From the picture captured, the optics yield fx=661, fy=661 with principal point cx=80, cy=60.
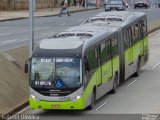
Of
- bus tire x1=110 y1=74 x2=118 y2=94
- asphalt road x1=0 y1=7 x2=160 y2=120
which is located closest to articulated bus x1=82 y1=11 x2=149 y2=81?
asphalt road x1=0 y1=7 x2=160 y2=120

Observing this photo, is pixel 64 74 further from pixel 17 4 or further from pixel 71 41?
pixel 17 4

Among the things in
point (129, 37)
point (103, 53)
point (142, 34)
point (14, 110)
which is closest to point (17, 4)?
point (142, 34)

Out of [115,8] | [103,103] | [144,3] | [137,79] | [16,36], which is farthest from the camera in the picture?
[144,3]

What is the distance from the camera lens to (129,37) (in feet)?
99.9

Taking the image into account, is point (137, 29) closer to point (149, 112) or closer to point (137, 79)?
point (137, 79)

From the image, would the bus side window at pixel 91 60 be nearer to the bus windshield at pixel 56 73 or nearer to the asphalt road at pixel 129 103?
the bus windshield at pixel 56 73

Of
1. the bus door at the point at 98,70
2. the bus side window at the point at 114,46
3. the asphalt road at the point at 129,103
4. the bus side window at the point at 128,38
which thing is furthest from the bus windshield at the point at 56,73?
the bus side window at the point at 128,38

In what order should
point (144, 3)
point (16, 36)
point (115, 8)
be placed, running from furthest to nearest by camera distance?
point (144, 3), point (115, 8), point (16, 36)

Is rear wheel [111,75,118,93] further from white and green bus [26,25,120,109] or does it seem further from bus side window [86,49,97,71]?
bus side window [86,49,97,71]

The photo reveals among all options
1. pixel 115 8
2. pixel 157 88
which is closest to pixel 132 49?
pixel 157 88

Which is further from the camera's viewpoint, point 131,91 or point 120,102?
point 131,91

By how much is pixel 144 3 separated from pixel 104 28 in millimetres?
71161

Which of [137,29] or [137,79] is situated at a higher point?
[137,29]

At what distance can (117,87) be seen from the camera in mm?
28156
